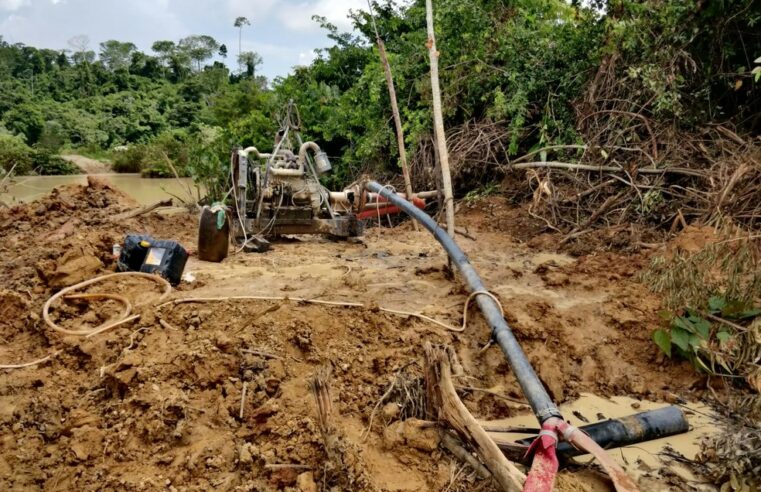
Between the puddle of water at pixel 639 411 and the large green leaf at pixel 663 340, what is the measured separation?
34cm

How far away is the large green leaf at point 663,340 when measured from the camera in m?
3.19

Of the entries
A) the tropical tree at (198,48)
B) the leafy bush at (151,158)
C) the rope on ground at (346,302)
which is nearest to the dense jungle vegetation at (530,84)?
the rope on ground at (346,302)

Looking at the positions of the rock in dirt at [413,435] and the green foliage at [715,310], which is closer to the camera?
the rock in dirt at [413,435]

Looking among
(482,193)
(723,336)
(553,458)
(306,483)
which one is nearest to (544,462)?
(553,458)

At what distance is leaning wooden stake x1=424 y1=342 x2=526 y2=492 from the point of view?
2023 mm

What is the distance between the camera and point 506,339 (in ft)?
9.75

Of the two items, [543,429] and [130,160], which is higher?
[130,160]

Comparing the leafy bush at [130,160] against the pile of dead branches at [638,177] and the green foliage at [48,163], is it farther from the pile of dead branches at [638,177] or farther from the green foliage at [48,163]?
the pile of dead branches at [638,177]

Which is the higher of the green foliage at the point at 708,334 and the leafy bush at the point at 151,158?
the leafy bush at the point at 151,158

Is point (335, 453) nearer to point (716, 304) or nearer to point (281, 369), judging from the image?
point (281, 369)

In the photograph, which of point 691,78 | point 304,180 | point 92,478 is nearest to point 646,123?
point 691,78

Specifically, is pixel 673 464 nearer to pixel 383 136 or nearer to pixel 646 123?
pixel 646 123

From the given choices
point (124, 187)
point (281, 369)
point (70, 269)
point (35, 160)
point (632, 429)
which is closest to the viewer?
point (632, 429)

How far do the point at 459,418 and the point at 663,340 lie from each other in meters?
1.68
